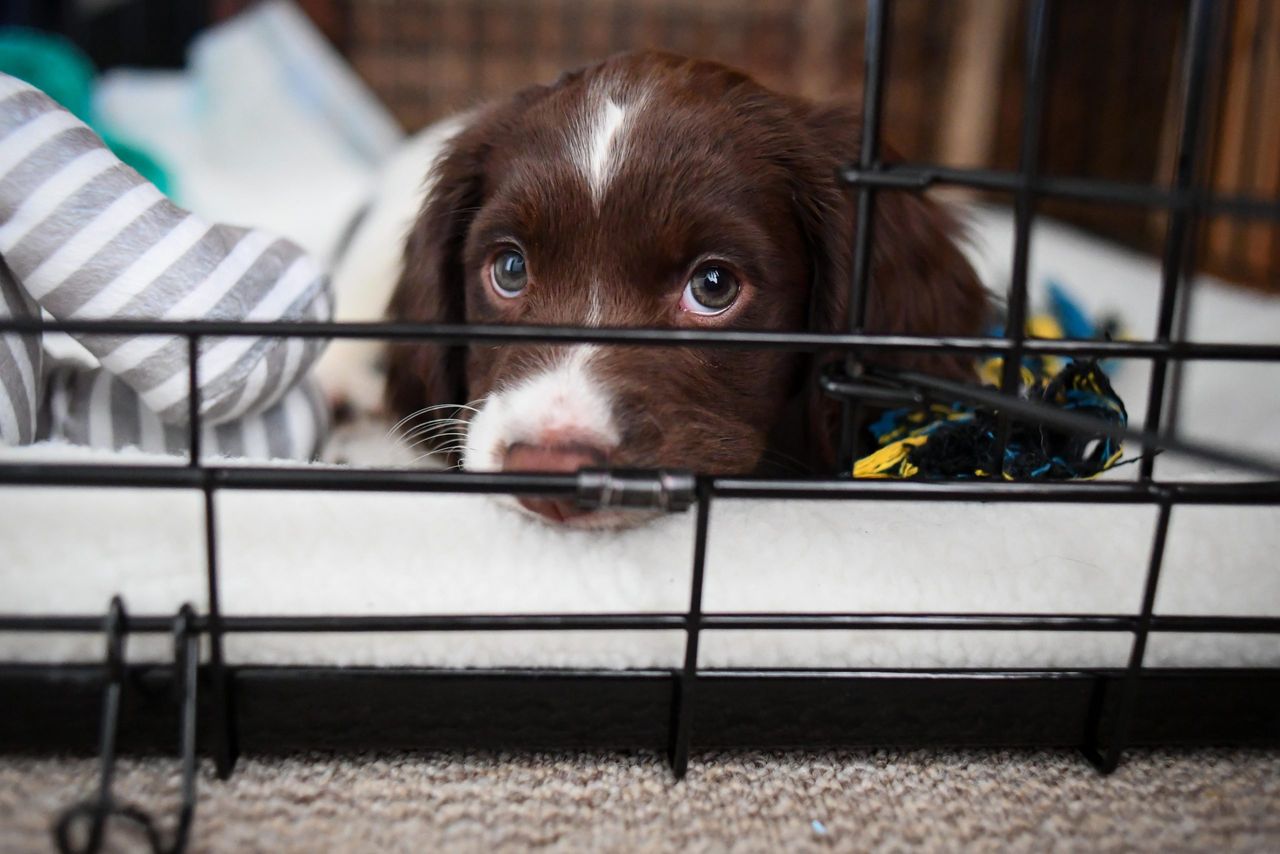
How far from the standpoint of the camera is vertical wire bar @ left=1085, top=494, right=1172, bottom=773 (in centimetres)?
60

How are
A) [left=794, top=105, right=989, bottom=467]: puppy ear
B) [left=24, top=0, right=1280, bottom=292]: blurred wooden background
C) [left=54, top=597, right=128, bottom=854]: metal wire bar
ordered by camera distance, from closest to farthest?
[left=54, top=597, right=128, bottom=854]: metal wire bar
[left=794, top=105, right=989, bottom=467]: puppy ear
[left=24, top=0, right=1280, bottom=292]: blurred wooden background

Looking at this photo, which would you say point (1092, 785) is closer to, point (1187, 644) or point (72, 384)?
point (1187, 644)


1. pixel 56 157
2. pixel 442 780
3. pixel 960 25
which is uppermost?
pixel 960 25

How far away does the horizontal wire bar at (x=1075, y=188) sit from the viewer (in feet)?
1.76

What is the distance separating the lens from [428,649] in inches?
24.8

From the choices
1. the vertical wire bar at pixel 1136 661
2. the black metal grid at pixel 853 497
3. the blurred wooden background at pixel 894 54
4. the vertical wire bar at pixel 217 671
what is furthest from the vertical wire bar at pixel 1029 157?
the blurred wooden background at pixel 894 54

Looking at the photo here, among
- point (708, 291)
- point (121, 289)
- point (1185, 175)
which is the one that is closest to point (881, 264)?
point (708, 291)

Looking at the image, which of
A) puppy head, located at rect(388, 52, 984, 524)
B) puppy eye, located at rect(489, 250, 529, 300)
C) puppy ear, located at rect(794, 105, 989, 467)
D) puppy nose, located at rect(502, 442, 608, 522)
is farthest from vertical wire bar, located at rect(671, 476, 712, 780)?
puppy eye, located at rect(489, 250, 529, 300)

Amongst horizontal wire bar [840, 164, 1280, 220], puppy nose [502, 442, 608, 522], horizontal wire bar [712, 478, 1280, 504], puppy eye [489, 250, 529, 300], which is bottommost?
puppy nose [502, 442, 608, 522]

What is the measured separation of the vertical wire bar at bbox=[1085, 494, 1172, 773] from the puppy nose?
0.35 metres

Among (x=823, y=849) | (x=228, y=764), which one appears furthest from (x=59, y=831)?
(x=823, y=849)

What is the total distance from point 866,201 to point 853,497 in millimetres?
214

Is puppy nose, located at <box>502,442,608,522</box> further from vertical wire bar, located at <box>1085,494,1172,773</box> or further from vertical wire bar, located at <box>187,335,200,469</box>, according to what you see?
vertical wire bar, located at <box>1085,494,1172,773</box>

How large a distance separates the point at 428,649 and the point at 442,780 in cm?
8
